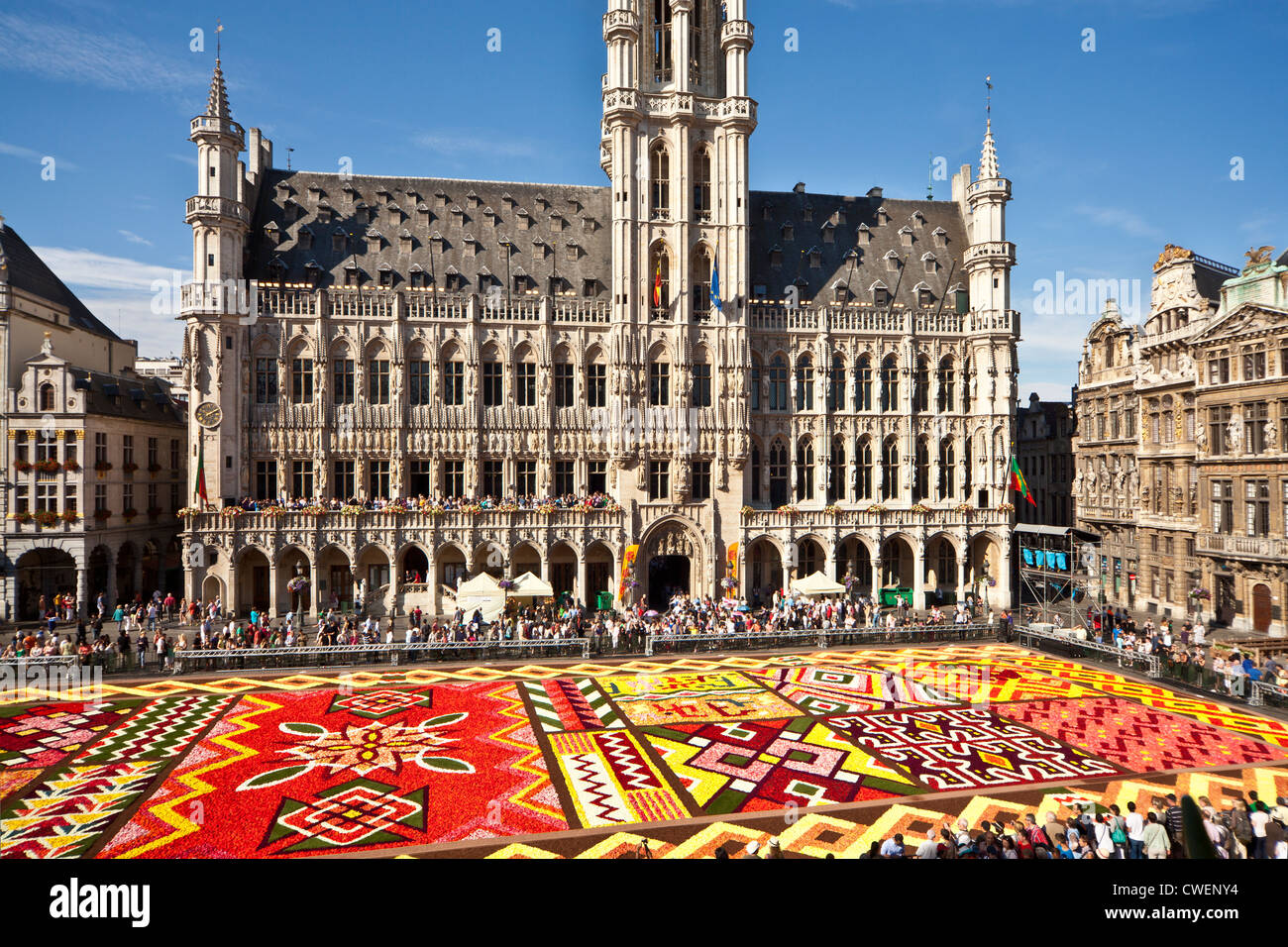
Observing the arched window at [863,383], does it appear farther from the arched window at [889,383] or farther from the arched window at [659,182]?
the arched window at [659,182]

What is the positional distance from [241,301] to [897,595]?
1811 inches

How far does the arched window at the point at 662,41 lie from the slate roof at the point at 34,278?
40163mm

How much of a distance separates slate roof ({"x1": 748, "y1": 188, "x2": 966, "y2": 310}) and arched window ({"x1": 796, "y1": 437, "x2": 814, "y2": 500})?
1077cm

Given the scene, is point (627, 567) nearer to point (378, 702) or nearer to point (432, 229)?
point (378, 702)

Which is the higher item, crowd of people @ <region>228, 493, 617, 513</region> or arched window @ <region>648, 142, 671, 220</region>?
arched window @ <region>648, 142, 671, 220</region>

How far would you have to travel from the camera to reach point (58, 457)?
4656cm

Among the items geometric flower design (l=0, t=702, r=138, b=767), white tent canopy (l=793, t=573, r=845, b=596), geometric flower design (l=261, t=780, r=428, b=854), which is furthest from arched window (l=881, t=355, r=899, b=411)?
geometric flower design (l=0, t=702, r=138, b=767)

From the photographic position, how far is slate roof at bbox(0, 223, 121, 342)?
45875mm

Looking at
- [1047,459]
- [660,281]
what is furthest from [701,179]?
[1047,459]

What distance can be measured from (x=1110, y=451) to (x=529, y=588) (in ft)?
138

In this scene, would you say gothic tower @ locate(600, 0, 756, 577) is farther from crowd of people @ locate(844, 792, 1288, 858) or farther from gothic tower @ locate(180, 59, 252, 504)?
crowd of people @ locate(844, 792, 1288, 858)

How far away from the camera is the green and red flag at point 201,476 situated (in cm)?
4678

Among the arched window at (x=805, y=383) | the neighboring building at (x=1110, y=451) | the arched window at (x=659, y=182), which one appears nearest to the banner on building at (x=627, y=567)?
the arched window at (x=805, y=383)
